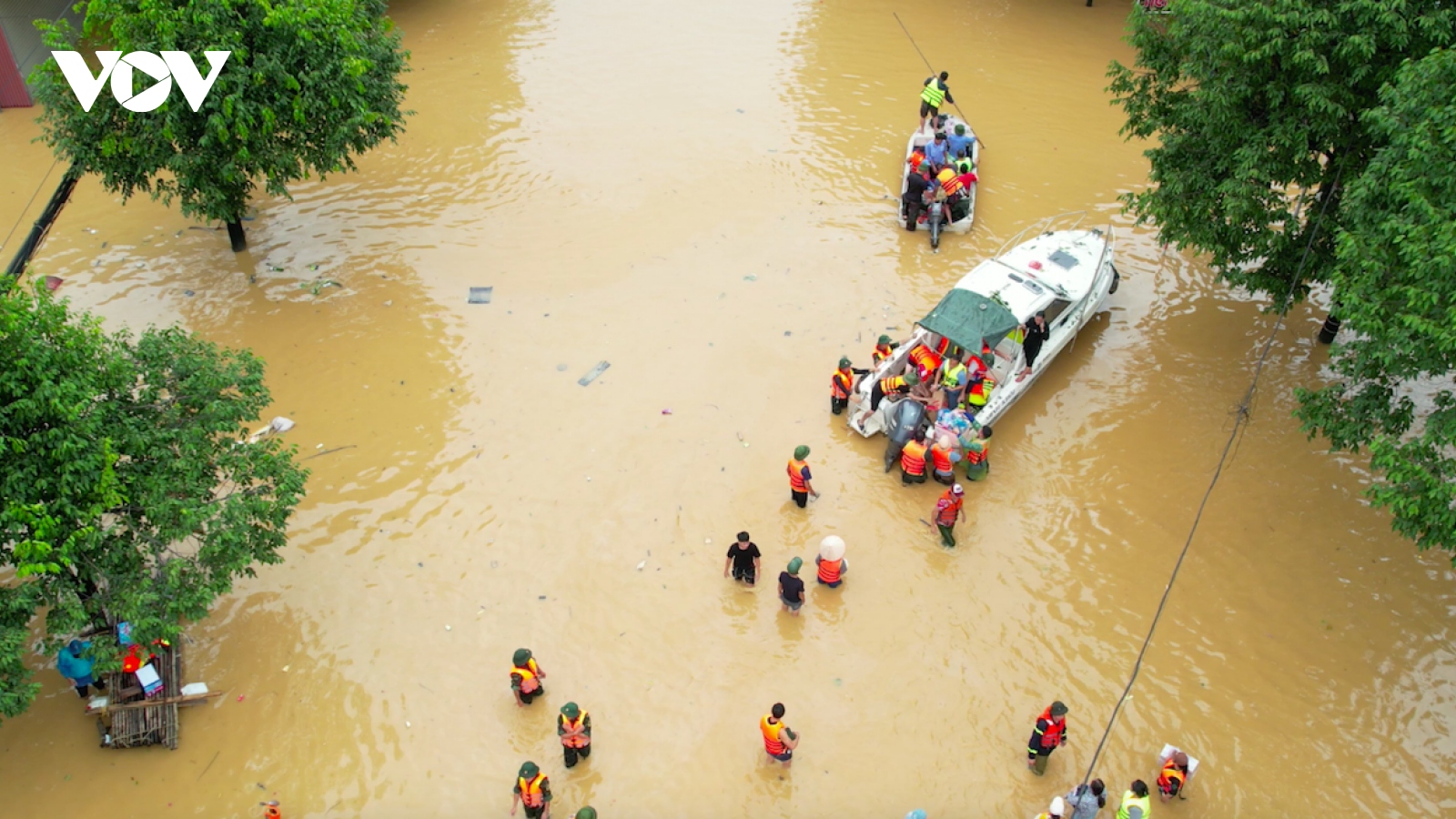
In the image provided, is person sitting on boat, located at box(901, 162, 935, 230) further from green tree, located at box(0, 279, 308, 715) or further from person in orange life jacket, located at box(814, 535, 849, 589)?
green tree, located at box(0, 279, 308, 715)

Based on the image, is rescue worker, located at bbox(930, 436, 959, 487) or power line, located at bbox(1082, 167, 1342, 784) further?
rescue worker, located at bbox(930, 436, 959, 487)

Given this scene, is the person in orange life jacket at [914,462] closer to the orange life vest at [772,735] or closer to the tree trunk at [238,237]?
the orange life vest at [772,735]

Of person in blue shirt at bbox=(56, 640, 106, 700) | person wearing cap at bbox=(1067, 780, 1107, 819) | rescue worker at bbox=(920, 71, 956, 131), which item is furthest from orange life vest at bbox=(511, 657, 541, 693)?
rescue worker at bbox=(920, 71, 956, 131)

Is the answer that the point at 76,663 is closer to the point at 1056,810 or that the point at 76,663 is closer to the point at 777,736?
the point at 777,736

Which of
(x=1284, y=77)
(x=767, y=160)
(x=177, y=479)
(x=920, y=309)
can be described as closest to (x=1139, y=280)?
(x=920, y=309)

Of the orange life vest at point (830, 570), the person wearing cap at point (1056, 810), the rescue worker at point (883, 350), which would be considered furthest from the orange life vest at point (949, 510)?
the person wearing cap at point (1056, 810)

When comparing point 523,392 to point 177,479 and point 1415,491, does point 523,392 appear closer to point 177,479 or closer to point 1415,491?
point 177,479
